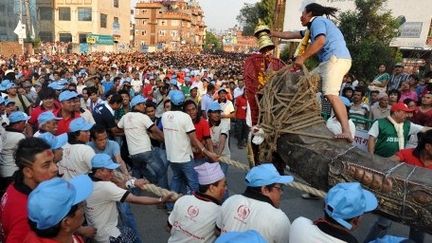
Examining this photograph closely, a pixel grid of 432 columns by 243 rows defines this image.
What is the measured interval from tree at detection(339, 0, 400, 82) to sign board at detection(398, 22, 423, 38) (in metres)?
6.06

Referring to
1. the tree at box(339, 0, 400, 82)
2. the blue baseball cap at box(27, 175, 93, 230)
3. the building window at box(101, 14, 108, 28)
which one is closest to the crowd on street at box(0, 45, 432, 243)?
the blue baseball cap at box(27, 175, 93, 230)

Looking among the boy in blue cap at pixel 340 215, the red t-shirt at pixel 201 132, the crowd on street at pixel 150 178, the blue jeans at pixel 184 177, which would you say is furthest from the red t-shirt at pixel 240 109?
the boy in blue cap at pixel 340 215

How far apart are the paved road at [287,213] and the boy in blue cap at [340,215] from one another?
3.01m

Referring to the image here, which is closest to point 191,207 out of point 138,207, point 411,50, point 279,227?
point 279,227

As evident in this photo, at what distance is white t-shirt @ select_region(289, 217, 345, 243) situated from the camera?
2369 mm

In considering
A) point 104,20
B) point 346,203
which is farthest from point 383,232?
point 104,20

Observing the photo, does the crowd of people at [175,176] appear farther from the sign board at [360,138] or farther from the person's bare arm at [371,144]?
the sign board at [360,138]

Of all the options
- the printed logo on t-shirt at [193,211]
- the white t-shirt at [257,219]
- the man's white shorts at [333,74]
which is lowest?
the printed logo on t-shirt at [193,211]

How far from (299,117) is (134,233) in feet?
7.13

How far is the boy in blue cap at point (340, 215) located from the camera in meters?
2.35

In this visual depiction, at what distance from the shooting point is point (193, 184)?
563 cm

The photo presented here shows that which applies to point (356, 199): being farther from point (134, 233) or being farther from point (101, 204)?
point (134, 233)

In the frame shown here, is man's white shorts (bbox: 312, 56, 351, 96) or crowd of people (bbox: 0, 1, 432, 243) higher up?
man's white shorts (bbox: 312, 56, 351, 96)

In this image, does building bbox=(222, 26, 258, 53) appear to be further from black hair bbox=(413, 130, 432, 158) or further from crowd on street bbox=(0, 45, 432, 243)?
black hair bbox=(413, 130, 432, 158)
